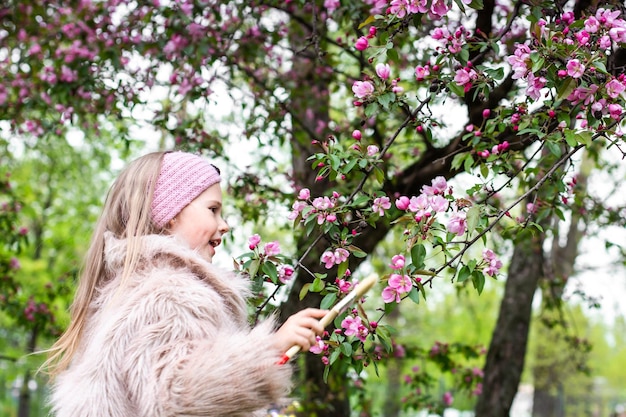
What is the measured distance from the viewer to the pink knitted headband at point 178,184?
267cm

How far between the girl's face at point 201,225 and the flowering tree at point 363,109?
16cm

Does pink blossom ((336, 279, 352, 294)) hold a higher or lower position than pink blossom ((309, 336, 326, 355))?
higher

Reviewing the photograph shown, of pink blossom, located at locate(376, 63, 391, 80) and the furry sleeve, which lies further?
pink blossom, located at locate(376, 63, 391, 80)

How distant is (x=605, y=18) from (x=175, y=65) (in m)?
3.05

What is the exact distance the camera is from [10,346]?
12703 millimetres

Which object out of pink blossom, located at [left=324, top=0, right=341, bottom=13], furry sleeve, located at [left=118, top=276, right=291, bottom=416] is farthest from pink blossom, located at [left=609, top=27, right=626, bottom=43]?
pink blossom, located at [left=324, top=0, right=341, bottom=13]

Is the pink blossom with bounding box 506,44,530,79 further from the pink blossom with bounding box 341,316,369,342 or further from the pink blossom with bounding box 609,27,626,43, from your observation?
the pink blossom with bounding box 341,316,369,342

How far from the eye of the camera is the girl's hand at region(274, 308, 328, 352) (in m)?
2.17

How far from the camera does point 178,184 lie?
8.89ft

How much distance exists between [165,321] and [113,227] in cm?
67

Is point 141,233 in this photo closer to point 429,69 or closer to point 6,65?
point 429,69

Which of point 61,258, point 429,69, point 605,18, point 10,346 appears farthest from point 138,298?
point 61,258

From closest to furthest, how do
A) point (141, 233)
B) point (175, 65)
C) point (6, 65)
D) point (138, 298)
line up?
point (138, 298) < point (141, 233) < point (175, 65) < point (6, 65)

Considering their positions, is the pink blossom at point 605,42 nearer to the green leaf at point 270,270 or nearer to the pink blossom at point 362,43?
the pink blossom at point 362,43
